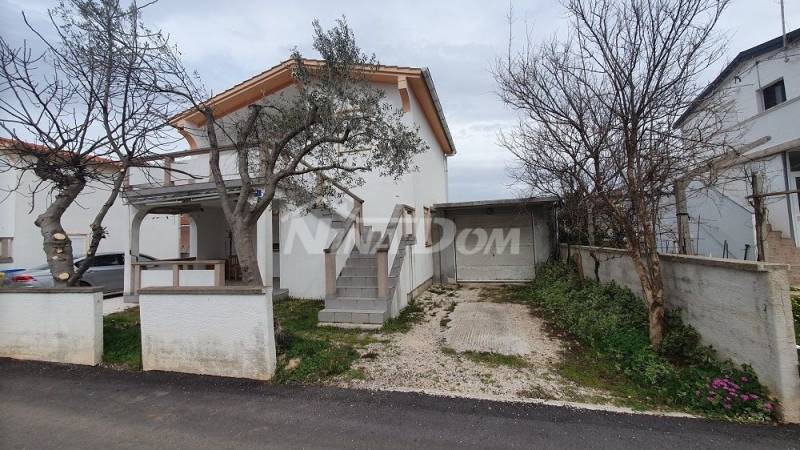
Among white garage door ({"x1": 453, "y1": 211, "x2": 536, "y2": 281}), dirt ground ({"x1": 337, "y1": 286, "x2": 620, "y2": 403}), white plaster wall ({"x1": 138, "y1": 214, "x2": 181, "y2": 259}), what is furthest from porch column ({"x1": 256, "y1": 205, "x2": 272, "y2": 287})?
white plaster wall ({"x1": 138, "y1": 214, "x2": 181, "y2": 259})

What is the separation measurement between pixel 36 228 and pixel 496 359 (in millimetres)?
18079

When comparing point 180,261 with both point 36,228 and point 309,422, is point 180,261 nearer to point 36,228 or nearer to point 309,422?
point 309,422

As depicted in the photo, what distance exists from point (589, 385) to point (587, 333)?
5.32ft

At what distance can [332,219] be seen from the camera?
29.3 feet

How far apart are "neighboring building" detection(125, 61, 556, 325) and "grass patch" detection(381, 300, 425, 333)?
19cm

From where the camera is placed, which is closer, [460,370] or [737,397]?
[737,397]

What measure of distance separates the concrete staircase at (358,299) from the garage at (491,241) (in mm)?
4209

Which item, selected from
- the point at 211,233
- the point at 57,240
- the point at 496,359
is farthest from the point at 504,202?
the point at 211,233

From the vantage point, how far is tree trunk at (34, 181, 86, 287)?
5.36 m

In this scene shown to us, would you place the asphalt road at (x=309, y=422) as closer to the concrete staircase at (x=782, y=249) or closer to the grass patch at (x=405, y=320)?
the grass patch at (x=405, y=320)

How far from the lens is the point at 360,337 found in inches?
224

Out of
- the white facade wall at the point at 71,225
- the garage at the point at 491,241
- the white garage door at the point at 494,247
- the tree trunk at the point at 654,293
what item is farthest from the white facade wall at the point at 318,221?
the white facade wall at the point at 71,225

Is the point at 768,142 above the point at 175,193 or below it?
above

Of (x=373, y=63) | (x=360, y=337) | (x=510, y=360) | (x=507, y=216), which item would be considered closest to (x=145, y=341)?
(x=360, y=337)
